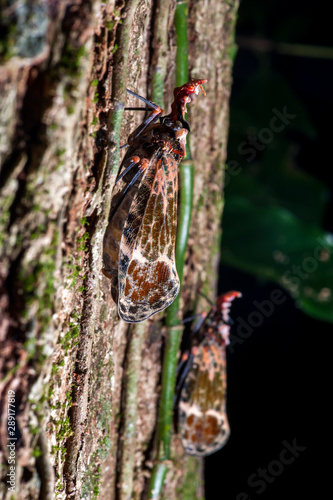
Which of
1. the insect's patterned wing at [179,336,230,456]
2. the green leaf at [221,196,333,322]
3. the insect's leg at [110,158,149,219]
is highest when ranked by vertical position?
the green leaf at [221,196,333,322]

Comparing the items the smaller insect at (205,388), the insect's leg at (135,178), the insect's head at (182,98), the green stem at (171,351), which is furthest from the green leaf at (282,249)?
the insect's leg at (135,178)

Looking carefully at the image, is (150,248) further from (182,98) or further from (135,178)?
(182,98)

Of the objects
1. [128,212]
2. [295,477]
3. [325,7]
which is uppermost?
[325,7]

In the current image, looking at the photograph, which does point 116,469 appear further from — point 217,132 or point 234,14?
point 234,14

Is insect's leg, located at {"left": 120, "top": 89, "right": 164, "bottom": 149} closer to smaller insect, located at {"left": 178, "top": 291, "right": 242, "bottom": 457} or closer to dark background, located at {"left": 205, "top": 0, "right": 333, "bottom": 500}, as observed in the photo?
smaller insect, located at {"left": 178, "top": 291, "right": 242, "bottom": 457}

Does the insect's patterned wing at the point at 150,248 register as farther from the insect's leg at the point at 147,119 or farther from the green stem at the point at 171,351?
the green stem at the point at 171,351

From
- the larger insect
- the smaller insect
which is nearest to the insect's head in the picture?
the larger insect

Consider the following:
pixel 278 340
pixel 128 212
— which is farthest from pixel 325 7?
pixel 128 212
